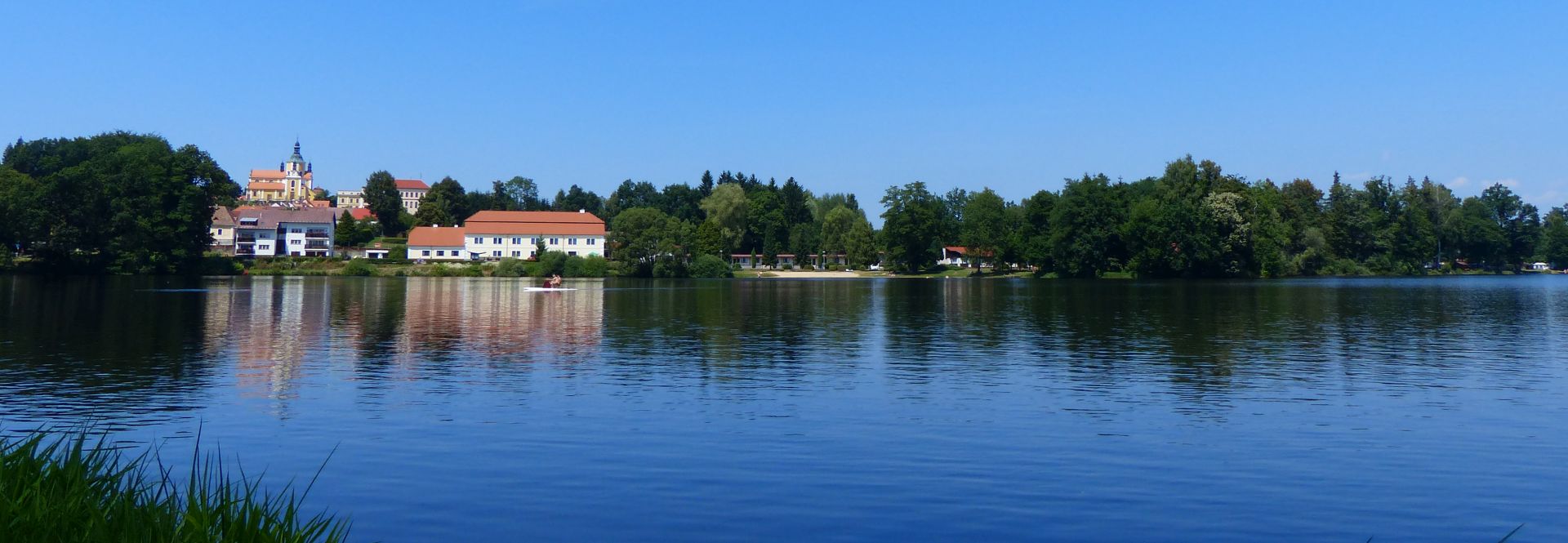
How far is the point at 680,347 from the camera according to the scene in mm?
32312

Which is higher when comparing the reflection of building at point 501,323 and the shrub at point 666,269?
the shrub at point 666,269

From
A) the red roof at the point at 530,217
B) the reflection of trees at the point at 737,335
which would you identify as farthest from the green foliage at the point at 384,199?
the reflection of trees at the point at 737,335

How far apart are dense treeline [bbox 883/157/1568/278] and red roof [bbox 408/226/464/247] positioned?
58.2 meters

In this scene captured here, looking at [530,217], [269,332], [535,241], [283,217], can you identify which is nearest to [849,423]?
[269,332]

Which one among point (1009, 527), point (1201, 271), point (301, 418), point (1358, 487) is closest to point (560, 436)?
point (301, 418)

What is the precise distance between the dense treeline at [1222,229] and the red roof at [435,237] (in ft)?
191

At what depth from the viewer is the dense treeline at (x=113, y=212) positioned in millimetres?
101188

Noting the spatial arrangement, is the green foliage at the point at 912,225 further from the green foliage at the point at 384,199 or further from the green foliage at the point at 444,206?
the green foliage at the point at 384,199

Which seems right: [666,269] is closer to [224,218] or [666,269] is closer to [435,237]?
[435,237]

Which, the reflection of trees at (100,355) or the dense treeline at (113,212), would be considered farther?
the dense treeline at (113,212)

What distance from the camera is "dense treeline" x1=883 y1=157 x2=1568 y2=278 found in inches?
4658

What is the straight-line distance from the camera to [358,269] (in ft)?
417

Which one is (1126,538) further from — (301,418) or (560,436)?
(301,418)

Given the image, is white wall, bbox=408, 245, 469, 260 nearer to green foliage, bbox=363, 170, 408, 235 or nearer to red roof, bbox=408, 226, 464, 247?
red roof, bbox=408, 226, 464, 247
